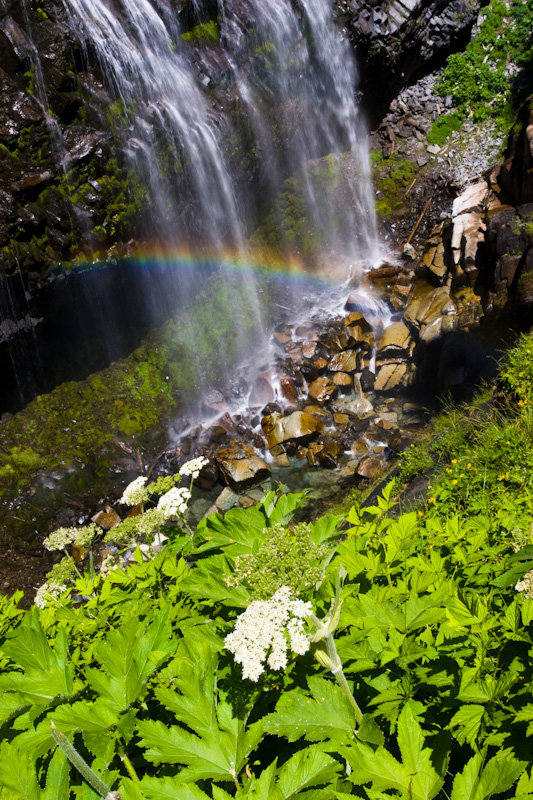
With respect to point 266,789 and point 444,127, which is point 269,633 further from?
point 444,127

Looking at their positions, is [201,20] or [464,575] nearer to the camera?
[464,575]

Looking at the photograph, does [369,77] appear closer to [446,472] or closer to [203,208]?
[203,208]

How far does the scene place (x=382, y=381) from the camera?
30.0ft

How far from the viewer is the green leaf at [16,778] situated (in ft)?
3.73

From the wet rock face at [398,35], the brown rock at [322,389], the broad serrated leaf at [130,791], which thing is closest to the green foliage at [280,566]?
the broad serrated leaf at [130,791]

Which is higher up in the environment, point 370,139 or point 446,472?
point 370,139

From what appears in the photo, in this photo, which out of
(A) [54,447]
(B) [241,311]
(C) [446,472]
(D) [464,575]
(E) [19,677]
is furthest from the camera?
(B) [241,311]

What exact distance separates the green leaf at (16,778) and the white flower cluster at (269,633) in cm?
52

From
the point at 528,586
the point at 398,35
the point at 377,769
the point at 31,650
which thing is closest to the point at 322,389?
the point at 528,586

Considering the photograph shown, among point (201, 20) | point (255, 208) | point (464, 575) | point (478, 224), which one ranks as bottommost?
point (464, 575)

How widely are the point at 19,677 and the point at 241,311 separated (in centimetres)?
1061

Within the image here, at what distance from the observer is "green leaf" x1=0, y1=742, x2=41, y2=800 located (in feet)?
3.73

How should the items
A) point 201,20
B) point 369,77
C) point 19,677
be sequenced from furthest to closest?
point 369,77 < point 201,20 < point 19,677

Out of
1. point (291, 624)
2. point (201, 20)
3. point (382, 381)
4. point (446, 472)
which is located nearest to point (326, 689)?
point (291, 624)
